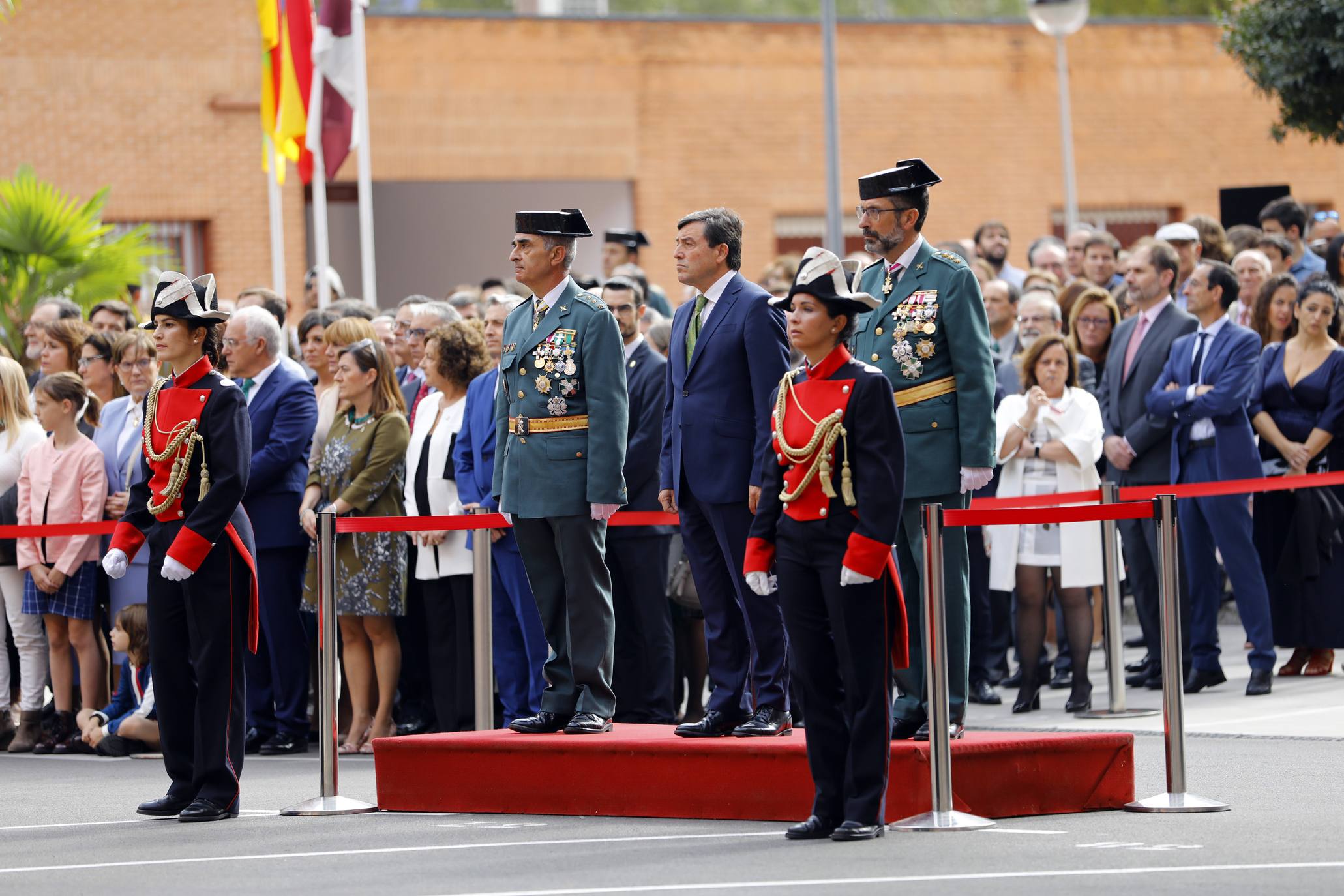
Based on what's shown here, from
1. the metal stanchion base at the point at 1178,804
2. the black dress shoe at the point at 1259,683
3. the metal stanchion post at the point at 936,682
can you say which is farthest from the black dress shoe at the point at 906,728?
the black dress shoe at the point at 1259,683

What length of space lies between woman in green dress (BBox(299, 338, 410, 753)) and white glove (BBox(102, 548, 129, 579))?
232cm

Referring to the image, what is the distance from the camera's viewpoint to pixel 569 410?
29.1 ft

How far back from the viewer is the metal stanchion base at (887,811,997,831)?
25.1 ft

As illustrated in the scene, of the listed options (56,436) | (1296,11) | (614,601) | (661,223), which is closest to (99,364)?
(56,436)

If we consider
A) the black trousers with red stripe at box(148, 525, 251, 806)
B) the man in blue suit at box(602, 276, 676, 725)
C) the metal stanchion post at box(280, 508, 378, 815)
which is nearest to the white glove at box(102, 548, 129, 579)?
the black trousers with red stripe at box(148, 525, 251, 806)

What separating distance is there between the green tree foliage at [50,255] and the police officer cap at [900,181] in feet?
31.1

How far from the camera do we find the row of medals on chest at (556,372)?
8852mm

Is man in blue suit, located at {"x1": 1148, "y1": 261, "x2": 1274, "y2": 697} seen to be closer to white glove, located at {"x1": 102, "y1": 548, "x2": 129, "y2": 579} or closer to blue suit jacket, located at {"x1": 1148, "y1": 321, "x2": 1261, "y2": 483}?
blue suit jacket, located at {"x1": 1148, "y1": 321, "x2": 1261, "y2": 483}

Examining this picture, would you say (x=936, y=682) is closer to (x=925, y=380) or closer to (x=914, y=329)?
(x=925, y=380)

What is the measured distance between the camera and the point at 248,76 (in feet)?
79.9

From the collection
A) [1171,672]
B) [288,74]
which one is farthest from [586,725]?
[288,74]

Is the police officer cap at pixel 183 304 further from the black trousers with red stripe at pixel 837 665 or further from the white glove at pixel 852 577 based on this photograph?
the white glove at pixel 852 577

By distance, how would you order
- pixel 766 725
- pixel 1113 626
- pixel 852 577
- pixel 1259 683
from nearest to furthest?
pixel 852 577, pixel 766 725, pixel 1113 626, pixel 1259 683

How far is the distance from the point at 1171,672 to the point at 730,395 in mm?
2043
